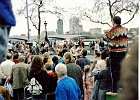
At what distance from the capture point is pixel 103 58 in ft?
28.8

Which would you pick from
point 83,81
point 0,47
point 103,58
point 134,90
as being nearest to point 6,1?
point 0,47

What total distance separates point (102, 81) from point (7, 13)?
6453 millimetres

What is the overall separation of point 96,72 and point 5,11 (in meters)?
6.45

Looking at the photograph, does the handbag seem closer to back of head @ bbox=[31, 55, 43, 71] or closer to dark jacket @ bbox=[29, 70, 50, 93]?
dark jacket @ bbox=[29, 70, 50, 93]

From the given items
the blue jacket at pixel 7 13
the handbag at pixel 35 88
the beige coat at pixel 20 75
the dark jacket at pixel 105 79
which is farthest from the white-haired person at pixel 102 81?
the blue jacket at pixel 7 13

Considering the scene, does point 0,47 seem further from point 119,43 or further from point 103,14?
point 103,14

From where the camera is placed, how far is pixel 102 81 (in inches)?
313

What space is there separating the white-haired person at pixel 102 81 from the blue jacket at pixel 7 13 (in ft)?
20.1

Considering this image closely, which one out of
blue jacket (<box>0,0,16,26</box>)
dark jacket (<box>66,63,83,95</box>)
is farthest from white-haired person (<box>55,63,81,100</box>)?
blue jacket (<box>0,0,16,26</box>)

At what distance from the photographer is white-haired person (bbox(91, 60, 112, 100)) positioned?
7.76 m

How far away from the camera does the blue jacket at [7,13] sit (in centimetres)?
157

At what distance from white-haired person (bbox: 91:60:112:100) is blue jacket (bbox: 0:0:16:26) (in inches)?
241

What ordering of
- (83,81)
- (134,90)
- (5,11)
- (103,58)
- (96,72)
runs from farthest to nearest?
(83,81)
(103,58)
(96,72)
(5,11)
(134,90)

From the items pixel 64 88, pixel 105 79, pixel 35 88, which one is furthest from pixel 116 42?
pixel 35 88
